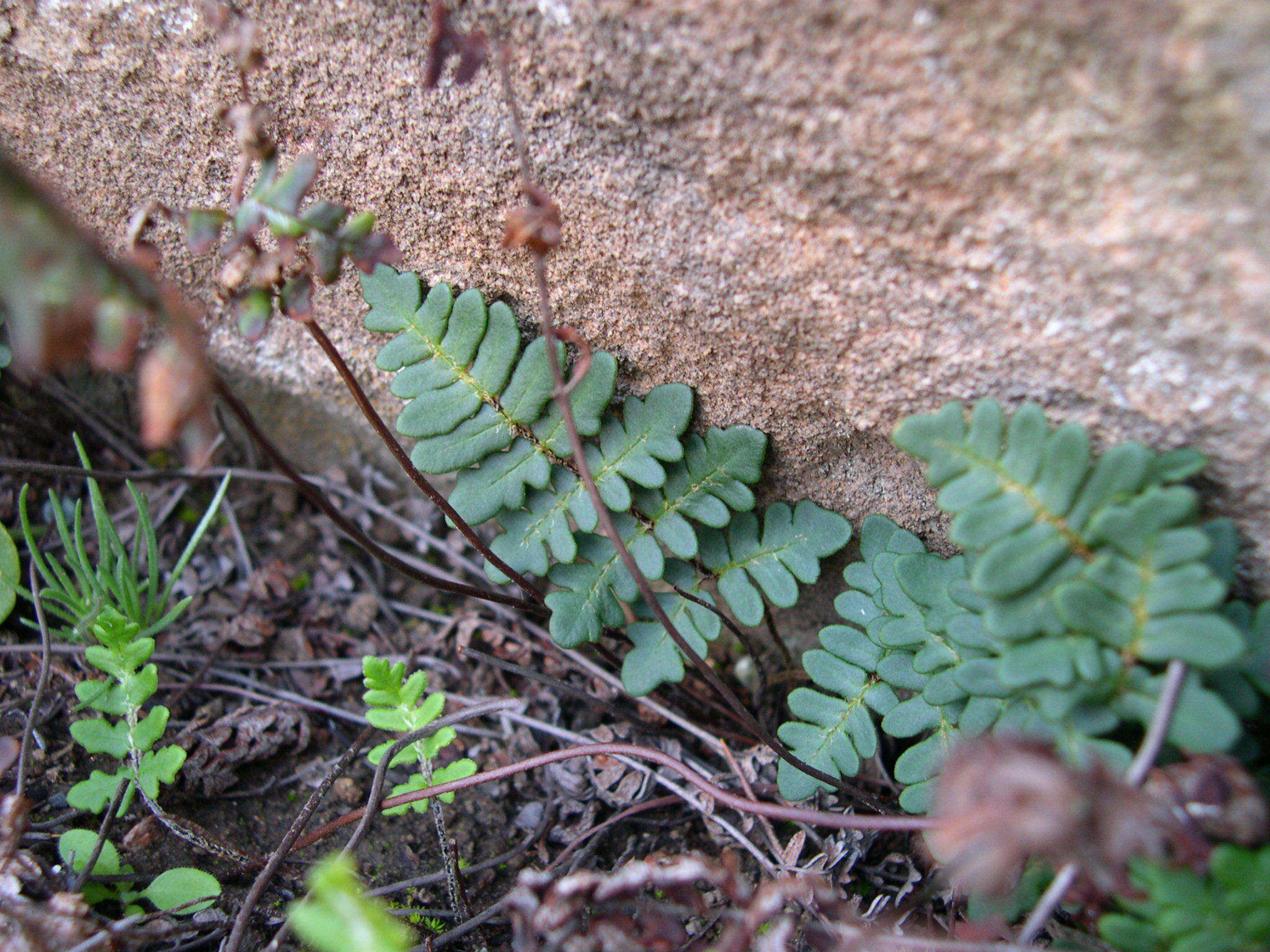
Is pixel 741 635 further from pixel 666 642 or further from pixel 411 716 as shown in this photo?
pixel 411 716

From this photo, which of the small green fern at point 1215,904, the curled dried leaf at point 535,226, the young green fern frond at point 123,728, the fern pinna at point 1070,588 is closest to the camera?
the small green fern at point 1215,904

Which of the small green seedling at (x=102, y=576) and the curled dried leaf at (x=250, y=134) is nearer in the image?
the curled dried leaf at (x=250, y=134)

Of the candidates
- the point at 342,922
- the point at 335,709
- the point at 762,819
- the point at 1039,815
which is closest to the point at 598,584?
the point at 762,819

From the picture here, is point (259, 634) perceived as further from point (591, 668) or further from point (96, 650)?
point (591, 668)

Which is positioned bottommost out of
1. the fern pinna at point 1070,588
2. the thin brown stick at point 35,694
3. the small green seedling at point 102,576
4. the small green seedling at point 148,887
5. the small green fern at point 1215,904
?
the small green seedling at point 148,887

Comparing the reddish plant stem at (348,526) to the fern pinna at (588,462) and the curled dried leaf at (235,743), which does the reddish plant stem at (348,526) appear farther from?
the curled dried leaf at (235,743)

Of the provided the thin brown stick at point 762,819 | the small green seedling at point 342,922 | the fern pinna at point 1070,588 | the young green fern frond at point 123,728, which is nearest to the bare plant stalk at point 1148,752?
the fern pinna at point 1070,588
